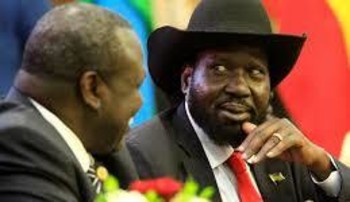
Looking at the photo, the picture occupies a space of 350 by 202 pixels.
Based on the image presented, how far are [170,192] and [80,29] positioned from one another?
32 cm

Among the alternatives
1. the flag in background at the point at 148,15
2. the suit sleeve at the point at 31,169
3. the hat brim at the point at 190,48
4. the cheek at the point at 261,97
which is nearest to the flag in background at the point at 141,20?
the flag in background at the point at 148,15

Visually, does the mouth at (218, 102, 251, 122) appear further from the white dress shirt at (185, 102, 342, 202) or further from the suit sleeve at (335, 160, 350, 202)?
the suit sleeve at (335, 160, 350, 202)

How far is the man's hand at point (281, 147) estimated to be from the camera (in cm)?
197

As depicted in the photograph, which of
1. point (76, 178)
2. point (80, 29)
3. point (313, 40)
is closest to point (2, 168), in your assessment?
point (76, 178)

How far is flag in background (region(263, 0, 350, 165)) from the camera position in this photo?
10.4 feet

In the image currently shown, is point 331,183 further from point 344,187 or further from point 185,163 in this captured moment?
point 185,163

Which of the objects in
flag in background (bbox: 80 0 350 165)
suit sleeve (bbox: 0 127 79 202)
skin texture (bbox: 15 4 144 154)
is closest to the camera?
suit sleeve (bbox: 0 127 79 202)

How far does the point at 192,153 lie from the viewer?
2.05m

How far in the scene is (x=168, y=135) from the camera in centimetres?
206

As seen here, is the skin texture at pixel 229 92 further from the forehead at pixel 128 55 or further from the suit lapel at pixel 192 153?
the forehead at pixel 128 55

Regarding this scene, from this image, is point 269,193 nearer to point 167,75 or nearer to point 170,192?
point 167,75

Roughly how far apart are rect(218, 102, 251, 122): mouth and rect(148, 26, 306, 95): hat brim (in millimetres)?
157

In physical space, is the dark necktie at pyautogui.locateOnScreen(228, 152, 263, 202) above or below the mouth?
below

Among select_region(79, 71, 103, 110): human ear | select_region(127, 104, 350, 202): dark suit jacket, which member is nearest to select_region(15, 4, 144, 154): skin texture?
select_region(79, 71, 103, 110): human ear
